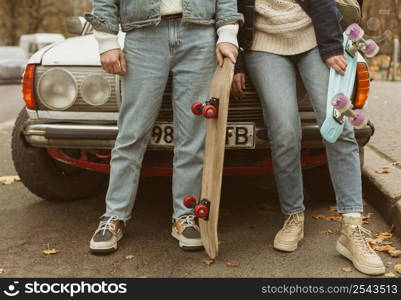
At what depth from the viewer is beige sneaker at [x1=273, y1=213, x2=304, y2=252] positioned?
3.32m

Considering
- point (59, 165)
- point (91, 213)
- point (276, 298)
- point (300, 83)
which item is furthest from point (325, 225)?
point (59, 165)

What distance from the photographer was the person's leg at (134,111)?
3.15m

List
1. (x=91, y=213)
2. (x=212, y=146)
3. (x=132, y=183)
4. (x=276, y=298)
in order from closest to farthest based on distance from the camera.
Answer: (x=276, y=298) → (x=212, y=146) → (x=132, y=183) → (x=91, y=213)

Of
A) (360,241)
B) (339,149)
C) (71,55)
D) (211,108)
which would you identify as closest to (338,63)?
(339,149)

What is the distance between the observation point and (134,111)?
10.5 feet

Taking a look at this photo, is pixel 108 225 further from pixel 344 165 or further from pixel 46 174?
pixel 344 165

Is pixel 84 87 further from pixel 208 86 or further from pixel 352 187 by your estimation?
pixel 352 187

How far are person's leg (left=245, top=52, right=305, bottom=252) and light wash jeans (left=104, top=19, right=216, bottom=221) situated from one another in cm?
27

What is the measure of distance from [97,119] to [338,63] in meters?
1.38

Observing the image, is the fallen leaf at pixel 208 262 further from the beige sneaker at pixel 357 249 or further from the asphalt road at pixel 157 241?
the beige sneaker at pixel 357 249

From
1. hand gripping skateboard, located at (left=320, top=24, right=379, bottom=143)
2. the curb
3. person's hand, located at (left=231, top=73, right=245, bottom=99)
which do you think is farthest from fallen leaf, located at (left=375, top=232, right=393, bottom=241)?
person's hand, located at (left=231, top=73, right=245, bottom=99)

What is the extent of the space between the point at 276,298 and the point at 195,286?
386 mm

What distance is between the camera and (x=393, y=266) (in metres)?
3.11

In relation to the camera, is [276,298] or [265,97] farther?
[265,97]
